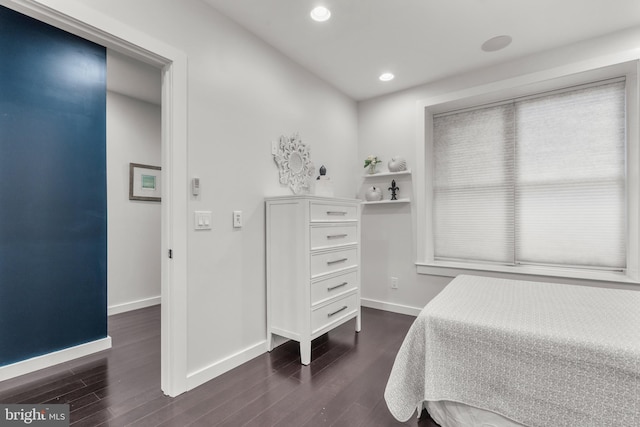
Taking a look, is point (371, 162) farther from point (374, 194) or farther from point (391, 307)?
point (391, 307)

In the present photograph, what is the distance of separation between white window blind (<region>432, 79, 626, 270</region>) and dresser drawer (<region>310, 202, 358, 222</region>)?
117cm

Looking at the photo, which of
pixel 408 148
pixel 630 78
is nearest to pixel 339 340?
pixel 408 148

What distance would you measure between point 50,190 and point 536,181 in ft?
13.4

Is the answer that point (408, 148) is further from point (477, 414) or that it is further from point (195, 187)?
point (477, 414)

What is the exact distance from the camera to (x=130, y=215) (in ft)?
11.9

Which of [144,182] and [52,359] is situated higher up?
[144,182]

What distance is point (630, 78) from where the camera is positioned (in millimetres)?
2514

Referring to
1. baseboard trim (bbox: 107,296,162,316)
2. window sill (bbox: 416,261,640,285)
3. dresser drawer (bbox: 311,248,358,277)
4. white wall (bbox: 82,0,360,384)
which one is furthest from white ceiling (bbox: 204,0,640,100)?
baseboard trim (bbox: 107,296,162,316)

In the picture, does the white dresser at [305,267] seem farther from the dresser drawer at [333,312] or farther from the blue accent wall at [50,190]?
the blue accent wall at [50,190]

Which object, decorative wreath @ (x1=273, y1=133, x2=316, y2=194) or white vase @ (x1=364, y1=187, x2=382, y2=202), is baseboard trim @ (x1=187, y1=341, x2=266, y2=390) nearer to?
decorative wreath @ (x1=273, y1=133, x2=316, y2=194)

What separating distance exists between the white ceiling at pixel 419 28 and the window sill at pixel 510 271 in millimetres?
1911

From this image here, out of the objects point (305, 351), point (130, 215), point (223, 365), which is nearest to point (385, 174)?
point (305, 351)

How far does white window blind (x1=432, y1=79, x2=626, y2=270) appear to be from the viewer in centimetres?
262

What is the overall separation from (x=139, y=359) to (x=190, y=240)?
1.17 meters
